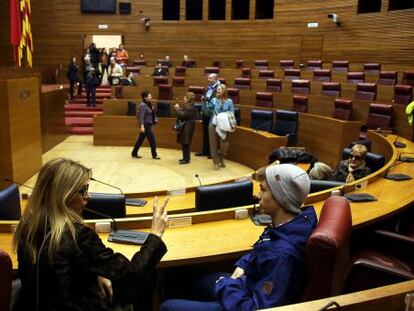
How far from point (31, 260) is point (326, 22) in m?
11.4

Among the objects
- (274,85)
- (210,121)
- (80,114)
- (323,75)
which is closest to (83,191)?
(210,121)

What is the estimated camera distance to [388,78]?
8.12 metres

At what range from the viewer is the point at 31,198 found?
1459 millimetres

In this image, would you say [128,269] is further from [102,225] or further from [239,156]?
[239,156]

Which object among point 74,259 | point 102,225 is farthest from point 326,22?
point 74,259

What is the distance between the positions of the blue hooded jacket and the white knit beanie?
5cm

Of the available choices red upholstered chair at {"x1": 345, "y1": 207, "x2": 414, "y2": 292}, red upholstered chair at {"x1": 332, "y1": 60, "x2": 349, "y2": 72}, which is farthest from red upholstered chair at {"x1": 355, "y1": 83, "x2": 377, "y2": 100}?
red upholstered chair at {"x1": 345, "y1": 207, "x2": 414, "y2": 292}

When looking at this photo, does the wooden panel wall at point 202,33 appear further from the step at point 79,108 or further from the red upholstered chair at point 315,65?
the step at point 79,108

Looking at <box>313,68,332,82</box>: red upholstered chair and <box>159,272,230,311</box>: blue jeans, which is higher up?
<box>313,68,332,82</box>: red upholstered chair

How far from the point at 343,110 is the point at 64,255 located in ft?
19.4

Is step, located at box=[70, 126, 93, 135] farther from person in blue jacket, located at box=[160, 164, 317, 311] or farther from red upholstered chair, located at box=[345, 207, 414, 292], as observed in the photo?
person in blue jacket, located at box=[160, 164, 317, 311]

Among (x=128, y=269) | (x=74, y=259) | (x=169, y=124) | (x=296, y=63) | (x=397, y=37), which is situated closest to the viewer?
(x=74, y=259)

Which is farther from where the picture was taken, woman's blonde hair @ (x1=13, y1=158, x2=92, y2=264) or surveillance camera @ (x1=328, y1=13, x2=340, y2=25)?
surveillance camera @ (x1=328, y1=13, x2=340, y2=25)

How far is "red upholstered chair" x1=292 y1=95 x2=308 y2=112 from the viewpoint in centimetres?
721
